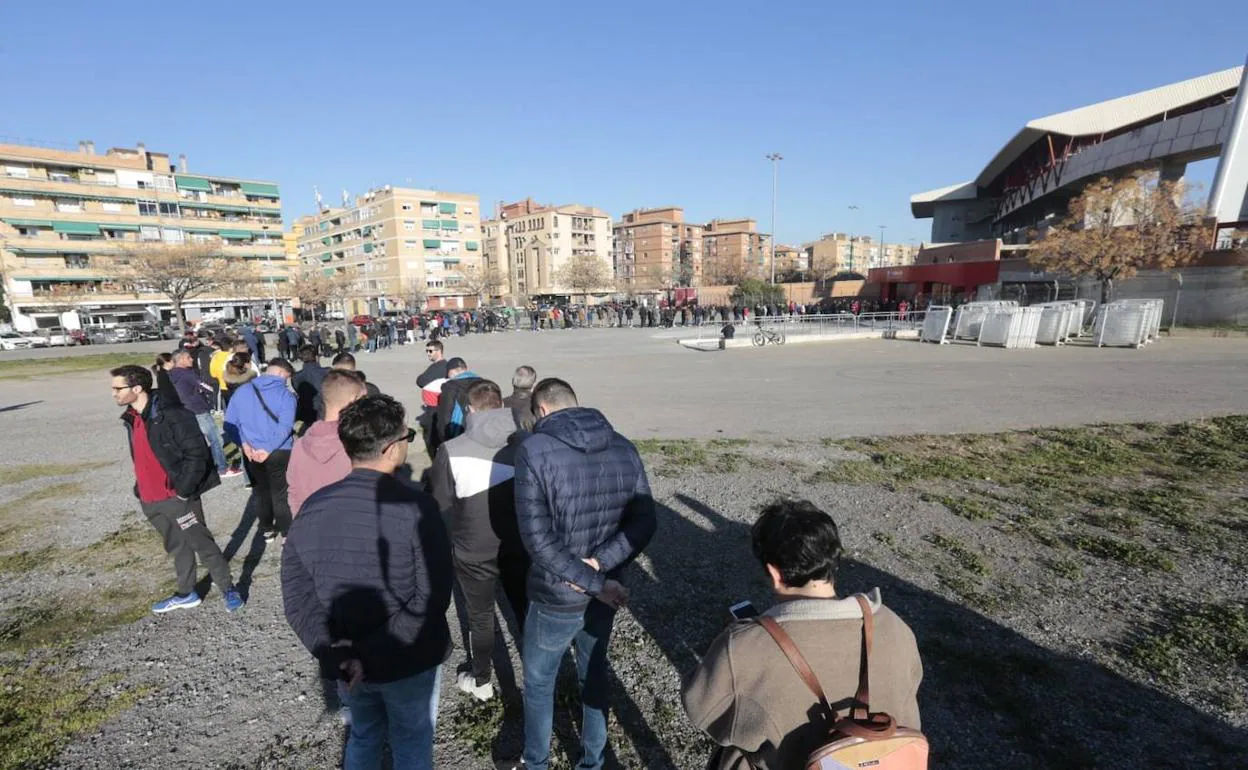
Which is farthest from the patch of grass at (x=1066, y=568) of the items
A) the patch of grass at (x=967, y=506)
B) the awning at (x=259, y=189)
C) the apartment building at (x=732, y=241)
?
the apartment building at (x=732, y=241)

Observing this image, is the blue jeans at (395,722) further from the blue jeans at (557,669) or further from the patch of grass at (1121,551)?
the patch of grass at (1121,551)

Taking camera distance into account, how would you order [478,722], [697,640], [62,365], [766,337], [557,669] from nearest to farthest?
[557,669]
[478,722]
[697,640]
[62,365]
[766,337]

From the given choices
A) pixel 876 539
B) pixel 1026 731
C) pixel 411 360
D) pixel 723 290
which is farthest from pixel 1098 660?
pixel 723 290

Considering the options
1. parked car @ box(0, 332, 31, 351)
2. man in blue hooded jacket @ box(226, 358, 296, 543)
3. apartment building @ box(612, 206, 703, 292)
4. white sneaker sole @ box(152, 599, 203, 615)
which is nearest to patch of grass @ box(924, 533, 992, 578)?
man in blue hooded jacket @ box(226, 358, 296, 543)

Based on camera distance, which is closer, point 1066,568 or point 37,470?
point 1066,568

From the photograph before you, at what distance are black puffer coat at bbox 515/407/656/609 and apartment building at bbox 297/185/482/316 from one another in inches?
2900

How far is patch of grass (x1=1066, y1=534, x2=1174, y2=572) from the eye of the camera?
14.3ft

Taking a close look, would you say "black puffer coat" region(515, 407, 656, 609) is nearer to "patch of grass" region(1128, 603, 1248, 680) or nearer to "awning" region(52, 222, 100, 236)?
"patch of grass" region(1128, 603, 1248, 680)

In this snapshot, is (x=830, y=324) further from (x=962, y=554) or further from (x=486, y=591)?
(x=486, y=591)

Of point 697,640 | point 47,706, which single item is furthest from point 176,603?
point 697,640

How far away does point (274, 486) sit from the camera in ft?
15.8

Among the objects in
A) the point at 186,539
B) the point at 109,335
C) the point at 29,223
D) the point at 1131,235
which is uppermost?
the point at 29,223

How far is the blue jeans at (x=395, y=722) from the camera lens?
2020 mm

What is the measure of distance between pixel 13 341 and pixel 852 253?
6063 inches
